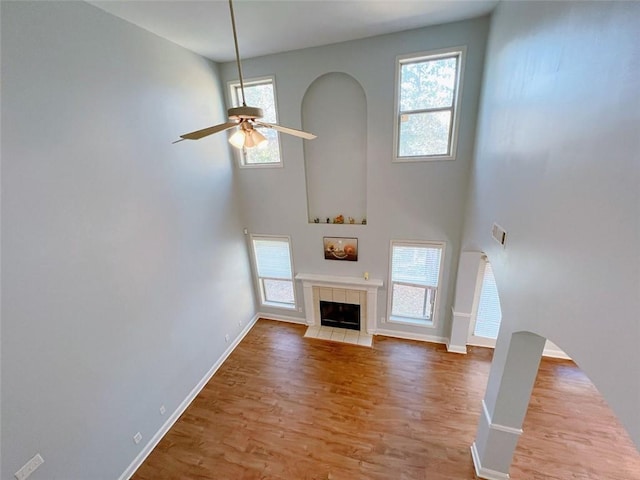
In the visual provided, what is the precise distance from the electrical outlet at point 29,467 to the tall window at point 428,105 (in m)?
5.69

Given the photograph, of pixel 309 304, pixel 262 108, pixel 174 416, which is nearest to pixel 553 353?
pixel 309 304

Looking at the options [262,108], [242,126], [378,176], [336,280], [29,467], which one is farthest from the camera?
[336,280]

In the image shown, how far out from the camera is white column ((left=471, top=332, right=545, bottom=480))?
2465 mm

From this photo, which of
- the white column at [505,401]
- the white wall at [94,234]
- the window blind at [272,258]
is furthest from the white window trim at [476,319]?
the white wall at [94,234]

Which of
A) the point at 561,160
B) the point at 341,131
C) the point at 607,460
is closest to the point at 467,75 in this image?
the point at 341,131

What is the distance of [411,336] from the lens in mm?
5410

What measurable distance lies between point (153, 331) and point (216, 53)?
446cm

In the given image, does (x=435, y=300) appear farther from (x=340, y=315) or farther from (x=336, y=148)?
(x=336, y=148)

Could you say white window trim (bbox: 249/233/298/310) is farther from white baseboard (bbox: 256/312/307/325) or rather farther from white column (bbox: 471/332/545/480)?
white column (bbox: 471/332/545/480)

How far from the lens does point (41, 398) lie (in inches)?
94.3

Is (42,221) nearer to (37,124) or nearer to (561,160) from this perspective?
(37,124)

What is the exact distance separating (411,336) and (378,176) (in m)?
3.43

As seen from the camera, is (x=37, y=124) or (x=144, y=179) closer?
(x=37, y=124)

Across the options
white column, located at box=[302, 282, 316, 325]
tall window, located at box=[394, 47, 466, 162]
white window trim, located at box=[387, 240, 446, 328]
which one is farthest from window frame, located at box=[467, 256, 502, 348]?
white column, located at box=[302, 282, 316, 325]
